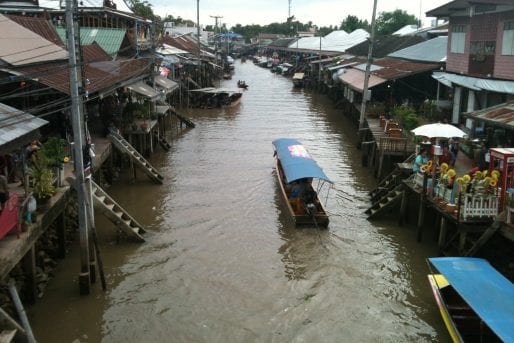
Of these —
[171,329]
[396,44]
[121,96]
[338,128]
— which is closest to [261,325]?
[171,329]

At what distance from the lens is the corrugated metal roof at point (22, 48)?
16812mm

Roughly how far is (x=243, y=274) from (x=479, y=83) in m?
13.4

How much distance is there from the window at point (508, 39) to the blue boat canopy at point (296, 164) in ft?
28.1

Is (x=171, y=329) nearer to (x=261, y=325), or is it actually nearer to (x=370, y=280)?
(x=261, y=325)

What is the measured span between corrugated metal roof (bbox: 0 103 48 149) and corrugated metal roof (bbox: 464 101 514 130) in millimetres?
12604

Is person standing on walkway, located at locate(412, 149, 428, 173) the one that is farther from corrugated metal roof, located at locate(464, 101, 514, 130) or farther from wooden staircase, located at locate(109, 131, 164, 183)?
wooden staircase, located at locate(109, 131, 164, 183)

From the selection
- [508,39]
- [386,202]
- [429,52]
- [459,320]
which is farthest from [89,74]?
[429,52]

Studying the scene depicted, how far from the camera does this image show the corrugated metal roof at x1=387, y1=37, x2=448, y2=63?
3170cm

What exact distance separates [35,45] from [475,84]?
1670cm

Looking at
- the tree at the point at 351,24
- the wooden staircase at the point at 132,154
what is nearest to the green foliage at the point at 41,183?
the wooden staircase at the point at 132,154

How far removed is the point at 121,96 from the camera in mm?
27797

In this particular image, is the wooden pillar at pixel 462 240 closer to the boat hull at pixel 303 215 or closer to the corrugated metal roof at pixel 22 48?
the boat hull at pixel 303 215

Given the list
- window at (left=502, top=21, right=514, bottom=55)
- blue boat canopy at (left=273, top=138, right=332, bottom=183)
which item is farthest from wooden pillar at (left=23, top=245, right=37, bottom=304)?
window at (left=502, top=21, right=514, bottom=55)

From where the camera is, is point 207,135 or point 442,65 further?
point 207,135
